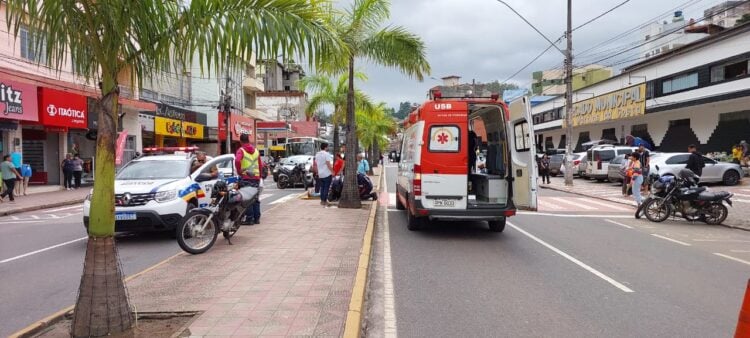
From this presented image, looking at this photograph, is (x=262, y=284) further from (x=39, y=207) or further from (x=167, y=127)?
(x=167, y=127)

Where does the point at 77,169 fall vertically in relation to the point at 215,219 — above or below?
above

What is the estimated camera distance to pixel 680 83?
99.1ft

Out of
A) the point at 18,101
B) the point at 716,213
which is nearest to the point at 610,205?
the point at 716,213

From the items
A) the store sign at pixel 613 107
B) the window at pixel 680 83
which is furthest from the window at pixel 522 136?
the store sign at pixel 613 107

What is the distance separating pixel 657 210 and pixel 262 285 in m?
11.0

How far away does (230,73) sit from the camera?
4.70m

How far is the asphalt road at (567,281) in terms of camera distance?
523cm

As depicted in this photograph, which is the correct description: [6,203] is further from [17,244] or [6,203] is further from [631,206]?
[631,206]

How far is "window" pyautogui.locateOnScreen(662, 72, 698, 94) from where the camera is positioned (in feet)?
95.0

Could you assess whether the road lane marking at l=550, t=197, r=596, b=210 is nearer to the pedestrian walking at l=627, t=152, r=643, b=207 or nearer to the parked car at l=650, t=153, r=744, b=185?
the pedestrian walking at l=627, t=152, r=643, b=207

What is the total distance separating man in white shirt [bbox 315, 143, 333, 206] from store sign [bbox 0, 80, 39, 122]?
38.8ft

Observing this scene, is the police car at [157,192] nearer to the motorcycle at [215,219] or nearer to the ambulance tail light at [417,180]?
the motorcycle at [215,219]

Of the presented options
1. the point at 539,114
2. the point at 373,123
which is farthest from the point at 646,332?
the point at 539,114

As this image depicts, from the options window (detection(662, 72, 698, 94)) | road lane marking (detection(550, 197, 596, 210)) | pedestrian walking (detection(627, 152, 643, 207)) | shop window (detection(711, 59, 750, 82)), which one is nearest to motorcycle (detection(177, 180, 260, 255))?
road lane marking (detection(550, 197, 596, 210))
